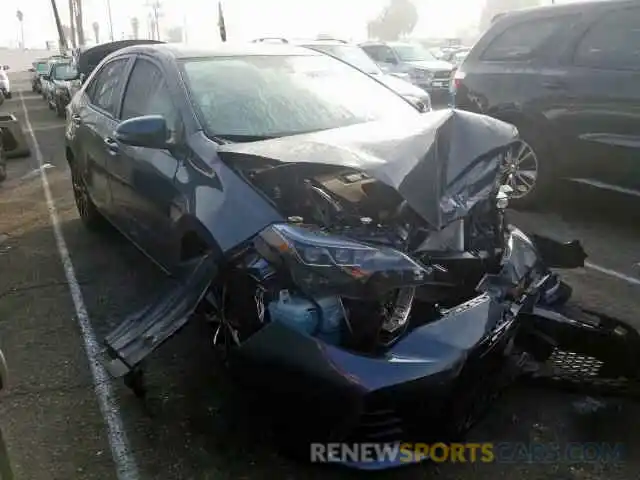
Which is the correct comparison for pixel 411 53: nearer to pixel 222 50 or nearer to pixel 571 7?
pixel 571 7

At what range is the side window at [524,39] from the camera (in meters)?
5.96

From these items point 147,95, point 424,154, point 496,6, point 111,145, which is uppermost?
point 147,95

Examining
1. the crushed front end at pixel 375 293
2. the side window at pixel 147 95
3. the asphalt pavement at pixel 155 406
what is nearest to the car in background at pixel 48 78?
the asphalt pavement at pixel 155 406

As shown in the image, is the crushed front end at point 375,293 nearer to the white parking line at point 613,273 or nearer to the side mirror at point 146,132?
the side mirror at point 146,132

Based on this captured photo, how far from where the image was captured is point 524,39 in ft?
20.6

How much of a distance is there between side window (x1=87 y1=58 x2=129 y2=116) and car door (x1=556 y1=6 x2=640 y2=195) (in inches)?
143

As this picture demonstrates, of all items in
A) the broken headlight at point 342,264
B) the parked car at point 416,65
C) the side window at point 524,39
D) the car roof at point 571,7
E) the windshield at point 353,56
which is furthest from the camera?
the parked car at point 416,65

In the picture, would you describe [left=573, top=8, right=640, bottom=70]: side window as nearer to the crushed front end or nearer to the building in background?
the crushed front end

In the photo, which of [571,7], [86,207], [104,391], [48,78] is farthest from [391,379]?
[48,78]

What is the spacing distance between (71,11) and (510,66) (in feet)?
172

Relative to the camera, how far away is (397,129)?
3.34 meters

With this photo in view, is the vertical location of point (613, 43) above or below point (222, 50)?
below

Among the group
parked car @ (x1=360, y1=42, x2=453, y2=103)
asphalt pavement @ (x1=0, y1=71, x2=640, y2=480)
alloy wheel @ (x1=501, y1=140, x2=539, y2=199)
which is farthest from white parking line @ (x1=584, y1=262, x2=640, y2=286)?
parked car @ (x1=360, y1=42, x2=453, y2=103)

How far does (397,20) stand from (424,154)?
65037 millimetres
